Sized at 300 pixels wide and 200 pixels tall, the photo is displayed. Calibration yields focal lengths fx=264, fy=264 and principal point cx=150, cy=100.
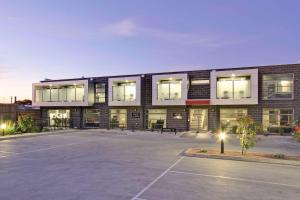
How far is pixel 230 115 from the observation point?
103 ft

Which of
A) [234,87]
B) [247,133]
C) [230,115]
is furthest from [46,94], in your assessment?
[247,133]

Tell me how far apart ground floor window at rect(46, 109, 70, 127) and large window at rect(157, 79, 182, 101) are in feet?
51.0

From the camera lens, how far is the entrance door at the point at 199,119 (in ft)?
107

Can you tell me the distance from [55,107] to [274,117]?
31.1 meters

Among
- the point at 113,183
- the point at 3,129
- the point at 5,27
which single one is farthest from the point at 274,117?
the point at 5,27

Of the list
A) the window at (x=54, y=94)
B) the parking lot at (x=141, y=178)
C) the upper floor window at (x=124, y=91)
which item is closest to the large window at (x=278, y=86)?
the upper floor window at (x=124, y=91)

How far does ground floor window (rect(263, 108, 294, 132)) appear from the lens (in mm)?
29172

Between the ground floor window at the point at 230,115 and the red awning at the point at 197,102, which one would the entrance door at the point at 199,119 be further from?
the ground floor window at the point at 230,115

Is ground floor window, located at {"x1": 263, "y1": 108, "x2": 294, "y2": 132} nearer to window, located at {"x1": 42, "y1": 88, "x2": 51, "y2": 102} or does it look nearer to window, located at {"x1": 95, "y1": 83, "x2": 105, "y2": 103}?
window, located at {"x1": 95, "y1": 83, "x2": 105, "y2": 103}

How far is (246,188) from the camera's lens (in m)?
8.34

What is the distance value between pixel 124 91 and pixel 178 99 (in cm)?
799

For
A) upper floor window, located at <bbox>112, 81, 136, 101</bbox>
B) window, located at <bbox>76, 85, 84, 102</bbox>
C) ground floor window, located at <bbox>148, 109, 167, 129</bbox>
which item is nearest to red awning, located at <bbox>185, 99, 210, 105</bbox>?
ground floor window, located at <bbox>148, 109, 167, 129</bbox>

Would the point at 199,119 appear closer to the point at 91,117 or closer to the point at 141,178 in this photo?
the point at 91,117

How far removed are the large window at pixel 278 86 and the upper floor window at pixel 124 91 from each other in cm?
1626
